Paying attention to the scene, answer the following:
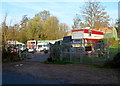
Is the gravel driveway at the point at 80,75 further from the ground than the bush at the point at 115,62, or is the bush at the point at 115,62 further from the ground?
the bush at the point at 115,62

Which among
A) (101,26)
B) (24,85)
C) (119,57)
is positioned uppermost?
(101,26)

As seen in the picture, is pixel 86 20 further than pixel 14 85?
Yes

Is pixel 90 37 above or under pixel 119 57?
above

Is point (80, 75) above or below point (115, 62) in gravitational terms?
below

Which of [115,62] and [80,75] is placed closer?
[80,75]

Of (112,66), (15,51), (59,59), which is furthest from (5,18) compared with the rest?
(112,66)

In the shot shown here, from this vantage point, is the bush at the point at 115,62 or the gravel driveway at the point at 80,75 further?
the bush at the point at 115,62

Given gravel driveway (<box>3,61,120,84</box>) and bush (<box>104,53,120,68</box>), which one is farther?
bush (<box>104,53,120,68</box>)

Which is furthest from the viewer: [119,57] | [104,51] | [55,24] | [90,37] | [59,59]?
[55,24]

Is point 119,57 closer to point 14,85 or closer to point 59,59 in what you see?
point 59,59

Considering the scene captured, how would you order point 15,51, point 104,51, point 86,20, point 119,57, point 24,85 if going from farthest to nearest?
point 86,20
point 15,51
point 104,51
point 119,57
point 24,85

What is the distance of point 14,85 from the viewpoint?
696 centimetres

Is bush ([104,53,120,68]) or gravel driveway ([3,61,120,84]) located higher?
bush ([104,53,120,68])

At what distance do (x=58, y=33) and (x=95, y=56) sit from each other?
1586 inches
